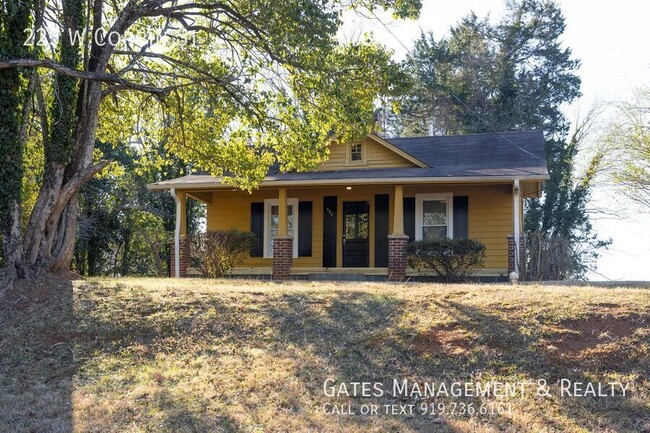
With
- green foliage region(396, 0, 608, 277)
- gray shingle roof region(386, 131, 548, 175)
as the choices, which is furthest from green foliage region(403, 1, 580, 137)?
gray shingle roof region(386, 131, 548, 175)

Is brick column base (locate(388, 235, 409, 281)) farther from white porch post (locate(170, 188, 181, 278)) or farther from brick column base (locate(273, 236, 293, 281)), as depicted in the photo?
white porch post (locate(170, 188, 181, 278))

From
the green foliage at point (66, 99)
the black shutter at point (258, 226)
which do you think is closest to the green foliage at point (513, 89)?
the black shutter at point (258, 226)

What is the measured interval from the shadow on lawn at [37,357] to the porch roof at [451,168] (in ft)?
21.7

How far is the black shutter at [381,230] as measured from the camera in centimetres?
1748

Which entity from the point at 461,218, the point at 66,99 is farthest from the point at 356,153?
the point at 66,99

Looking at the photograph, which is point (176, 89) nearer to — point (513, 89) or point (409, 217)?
point (409, 217)

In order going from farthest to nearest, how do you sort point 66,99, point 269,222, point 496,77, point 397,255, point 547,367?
point 496,77 < point 269,222 < point 397,255 < point 66,99 < point 547,367

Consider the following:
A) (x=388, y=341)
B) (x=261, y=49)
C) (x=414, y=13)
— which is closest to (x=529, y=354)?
(x=388, y=341)

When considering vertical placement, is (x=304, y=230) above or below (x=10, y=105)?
below

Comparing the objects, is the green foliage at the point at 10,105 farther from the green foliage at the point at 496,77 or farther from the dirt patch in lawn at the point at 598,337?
the green foliage at the point at 496,77

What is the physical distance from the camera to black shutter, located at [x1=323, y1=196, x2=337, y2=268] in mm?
18025

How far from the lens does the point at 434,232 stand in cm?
1706

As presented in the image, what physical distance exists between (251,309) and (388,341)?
2.31m

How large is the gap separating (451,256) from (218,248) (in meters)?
5.68
